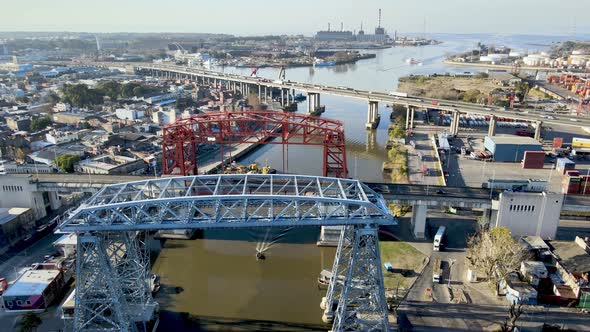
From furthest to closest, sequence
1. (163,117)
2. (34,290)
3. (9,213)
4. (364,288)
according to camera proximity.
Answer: (163,117)
(9,213)
(34,290)
(364,288)

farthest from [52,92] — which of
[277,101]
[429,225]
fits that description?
[429,225]

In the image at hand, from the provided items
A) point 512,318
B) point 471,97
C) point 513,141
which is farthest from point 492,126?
point 512,318

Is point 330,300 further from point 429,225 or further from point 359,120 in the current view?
point 359,120

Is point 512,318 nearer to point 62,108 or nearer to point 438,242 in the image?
point 438,242

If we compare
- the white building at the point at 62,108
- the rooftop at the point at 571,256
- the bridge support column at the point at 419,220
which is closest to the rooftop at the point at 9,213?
the bridge support column at the point at 419,220

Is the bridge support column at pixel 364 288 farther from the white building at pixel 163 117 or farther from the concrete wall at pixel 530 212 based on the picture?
the white building at pixel 163 117

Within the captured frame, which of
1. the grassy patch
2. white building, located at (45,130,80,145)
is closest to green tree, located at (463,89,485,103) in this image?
the grassy patch
